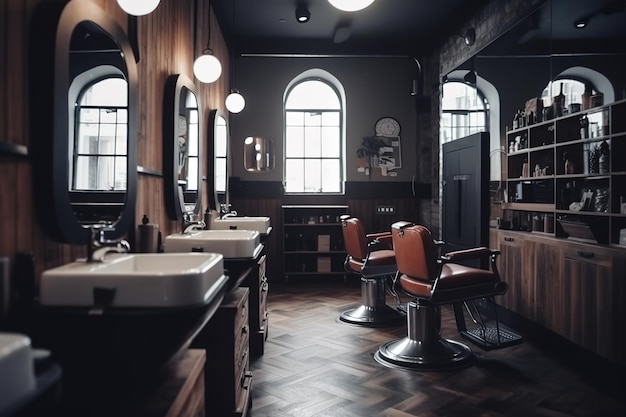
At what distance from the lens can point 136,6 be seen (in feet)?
7.37

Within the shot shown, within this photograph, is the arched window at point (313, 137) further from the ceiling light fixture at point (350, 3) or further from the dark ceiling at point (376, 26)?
the ceiling light fixture at point (350, 3)

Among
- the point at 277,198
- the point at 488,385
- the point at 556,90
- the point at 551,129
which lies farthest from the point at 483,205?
the point at 277,198

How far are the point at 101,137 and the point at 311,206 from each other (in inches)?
198

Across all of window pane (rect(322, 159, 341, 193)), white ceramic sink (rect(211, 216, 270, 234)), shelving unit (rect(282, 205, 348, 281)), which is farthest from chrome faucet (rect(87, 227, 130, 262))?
window pane (rect(322, 159, 341, 193))

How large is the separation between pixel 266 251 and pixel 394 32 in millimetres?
3336

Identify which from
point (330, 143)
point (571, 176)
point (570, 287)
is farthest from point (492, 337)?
point (330, 143)

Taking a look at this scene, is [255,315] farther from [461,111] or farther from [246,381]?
[461,111]

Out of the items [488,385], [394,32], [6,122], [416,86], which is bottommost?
[488,385]

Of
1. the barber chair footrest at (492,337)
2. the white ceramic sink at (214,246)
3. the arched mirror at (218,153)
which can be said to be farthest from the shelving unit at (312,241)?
the white ceramic sink at (214,246)

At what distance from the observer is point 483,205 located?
493 centimetres

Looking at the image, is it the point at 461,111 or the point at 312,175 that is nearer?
the point at 461,111

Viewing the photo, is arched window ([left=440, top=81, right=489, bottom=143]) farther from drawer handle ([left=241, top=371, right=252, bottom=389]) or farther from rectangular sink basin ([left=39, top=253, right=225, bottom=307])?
rectangular sink basin ([left=39, top=253, right=225, bottom=307])

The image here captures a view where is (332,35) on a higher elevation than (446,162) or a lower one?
higher

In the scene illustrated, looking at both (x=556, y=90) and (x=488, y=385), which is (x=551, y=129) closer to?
(x=556, y=90)
